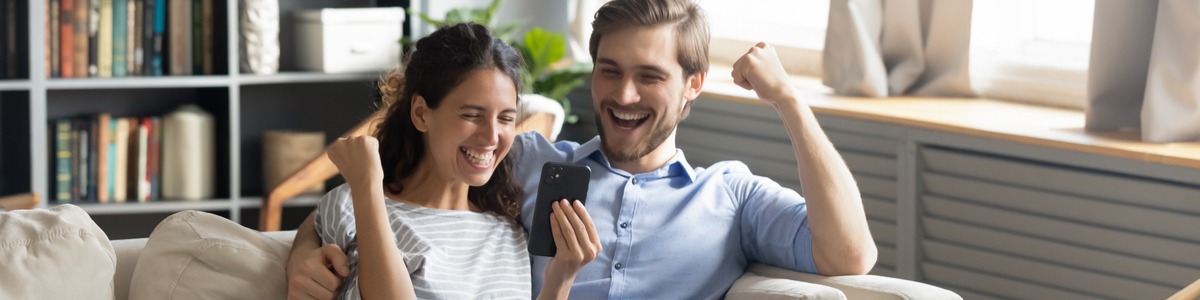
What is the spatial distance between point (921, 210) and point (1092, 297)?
44cm

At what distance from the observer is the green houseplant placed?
4.06m

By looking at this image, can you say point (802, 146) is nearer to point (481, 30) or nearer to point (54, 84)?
point (481, 30)

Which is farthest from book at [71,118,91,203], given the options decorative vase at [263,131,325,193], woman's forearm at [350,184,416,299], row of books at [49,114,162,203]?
woman's forearm at [350,184,416,299]

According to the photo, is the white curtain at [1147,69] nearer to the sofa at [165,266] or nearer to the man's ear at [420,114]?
the sofa at [165,266]

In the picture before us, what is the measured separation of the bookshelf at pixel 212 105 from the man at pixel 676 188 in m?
1.87

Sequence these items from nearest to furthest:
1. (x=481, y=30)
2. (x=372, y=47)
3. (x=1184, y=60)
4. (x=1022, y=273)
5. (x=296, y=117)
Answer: (x=481, y=30)
(x=1184, y=60)
(x=1022, y=273)
(x=372, y=47)
(x=296, y=117)

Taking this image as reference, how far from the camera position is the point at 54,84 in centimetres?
382

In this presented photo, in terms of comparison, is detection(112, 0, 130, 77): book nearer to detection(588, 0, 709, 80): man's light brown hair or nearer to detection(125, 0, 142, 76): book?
detection(125, 0, 142, 76): book

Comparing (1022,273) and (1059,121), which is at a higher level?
(1059,121)

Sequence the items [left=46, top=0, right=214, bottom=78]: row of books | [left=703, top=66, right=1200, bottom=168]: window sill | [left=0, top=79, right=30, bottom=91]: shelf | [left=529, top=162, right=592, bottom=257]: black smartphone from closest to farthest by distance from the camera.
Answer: [left=529, top=162, right=592, bottom=257]: black smartphone
[left=703, top=66, right=1200, bottom=168]: window sill
[left=0, top=79, right=30, bottom=91]: shelf
[left=46, top=0, right=214, bottom=78]: row of books

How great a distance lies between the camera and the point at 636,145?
235 cm

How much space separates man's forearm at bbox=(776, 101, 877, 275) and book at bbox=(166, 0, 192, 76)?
2.31m

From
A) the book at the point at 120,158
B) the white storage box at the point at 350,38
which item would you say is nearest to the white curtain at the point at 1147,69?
the white storage box at the point at 350,38


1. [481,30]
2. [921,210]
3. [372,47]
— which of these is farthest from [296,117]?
[481,30]
